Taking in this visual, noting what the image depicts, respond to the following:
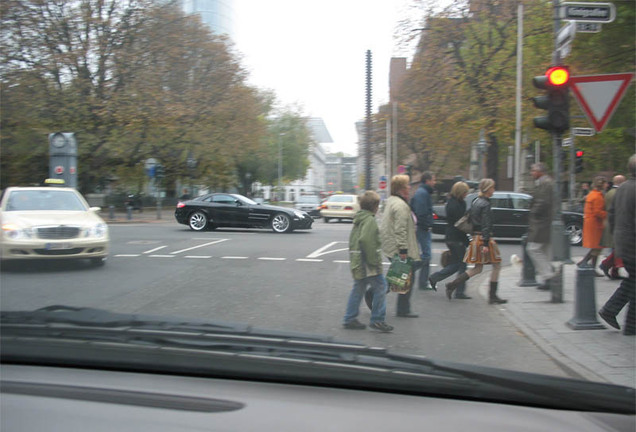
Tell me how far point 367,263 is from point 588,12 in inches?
175

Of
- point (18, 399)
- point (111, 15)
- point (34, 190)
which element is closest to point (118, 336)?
point (18, 399)

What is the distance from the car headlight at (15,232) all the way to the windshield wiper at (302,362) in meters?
6.79

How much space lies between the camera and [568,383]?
1955mm

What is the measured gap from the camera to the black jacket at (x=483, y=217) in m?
7.59

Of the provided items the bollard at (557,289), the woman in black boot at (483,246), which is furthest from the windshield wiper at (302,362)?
the bollard at (557,289)

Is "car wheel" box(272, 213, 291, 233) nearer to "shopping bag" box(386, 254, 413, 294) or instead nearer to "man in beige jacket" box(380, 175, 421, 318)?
"man in beige jacket" box(380, 175, 421, 318)

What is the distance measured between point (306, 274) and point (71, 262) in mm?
4182

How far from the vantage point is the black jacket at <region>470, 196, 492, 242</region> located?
7.59m

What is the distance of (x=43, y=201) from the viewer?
30.7 ft

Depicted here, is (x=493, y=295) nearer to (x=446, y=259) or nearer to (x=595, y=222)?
(x=446, y=259)

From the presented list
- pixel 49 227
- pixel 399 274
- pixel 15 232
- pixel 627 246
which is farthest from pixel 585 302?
pixel 15 232

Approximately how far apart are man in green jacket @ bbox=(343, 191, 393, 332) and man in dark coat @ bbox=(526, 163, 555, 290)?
3176mm

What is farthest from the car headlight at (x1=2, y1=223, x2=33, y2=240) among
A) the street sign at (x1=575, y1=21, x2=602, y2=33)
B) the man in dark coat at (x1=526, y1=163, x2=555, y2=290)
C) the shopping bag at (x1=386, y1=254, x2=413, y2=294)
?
the street sign at (x1=575, y1=21, x2=602, y2=33)

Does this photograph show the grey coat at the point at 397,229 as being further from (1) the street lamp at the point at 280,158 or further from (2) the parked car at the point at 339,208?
(1) the street lamp at the point at 280,158
